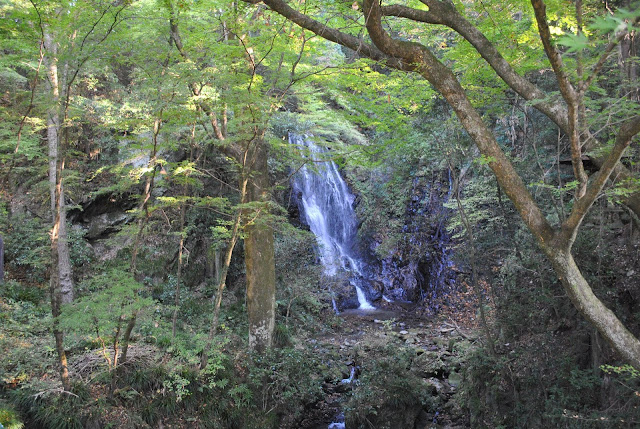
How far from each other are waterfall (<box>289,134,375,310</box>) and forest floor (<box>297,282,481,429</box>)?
193 cm

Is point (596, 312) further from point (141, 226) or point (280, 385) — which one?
point (141, 226)

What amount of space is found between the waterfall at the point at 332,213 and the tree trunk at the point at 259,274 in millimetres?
6323

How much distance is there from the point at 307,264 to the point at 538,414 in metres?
6.54

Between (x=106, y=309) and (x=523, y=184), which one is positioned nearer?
(x=523, y=184)

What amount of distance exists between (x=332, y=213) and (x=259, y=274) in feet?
26.6

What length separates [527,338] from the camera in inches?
254

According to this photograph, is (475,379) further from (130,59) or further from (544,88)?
(130,59)

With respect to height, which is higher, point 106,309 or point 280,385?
point 106,309

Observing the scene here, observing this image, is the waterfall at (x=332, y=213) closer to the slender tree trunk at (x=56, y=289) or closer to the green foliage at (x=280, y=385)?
the green foliage at (x=280, y=385)

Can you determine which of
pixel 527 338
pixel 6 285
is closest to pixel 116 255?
pixel 6 285

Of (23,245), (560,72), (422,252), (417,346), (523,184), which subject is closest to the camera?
(560,72)

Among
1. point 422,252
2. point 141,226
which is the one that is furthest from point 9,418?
point 422,252

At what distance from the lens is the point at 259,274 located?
777 cm

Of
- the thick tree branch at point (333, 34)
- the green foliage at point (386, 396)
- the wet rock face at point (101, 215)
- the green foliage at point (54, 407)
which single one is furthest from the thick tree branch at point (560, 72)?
the wet rock face at point (101, 215)
